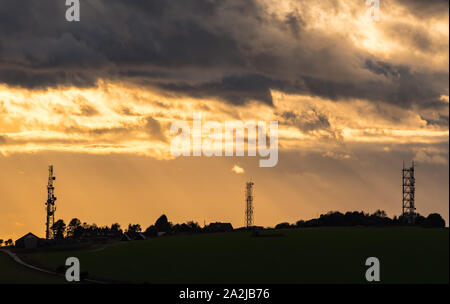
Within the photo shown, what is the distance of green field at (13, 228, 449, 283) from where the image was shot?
114188mm

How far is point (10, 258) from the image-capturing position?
15575 cm

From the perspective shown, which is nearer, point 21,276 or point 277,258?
point 21,276

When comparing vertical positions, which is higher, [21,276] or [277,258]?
[277,258]

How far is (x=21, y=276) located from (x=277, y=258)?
46.9 meters

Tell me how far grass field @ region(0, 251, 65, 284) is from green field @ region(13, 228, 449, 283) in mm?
6048

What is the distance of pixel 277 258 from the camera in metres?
132

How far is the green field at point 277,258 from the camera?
114m
